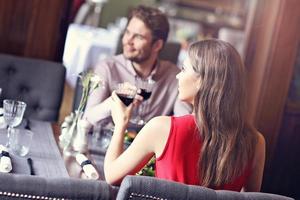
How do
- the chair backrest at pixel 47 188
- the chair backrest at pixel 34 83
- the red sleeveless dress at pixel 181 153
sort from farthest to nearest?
the chair backrest at pixel 34 83 < the red sleeveless dress at pixel 181 153 < the chair backrest at pixel 47 188

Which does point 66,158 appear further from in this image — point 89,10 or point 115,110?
point 89,10

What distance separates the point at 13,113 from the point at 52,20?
1.07m

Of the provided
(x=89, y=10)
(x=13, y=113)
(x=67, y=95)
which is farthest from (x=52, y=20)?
(x=89, y=10)

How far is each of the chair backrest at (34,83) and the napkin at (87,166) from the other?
79cm

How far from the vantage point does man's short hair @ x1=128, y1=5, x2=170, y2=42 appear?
288 cm

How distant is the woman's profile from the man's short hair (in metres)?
1.01

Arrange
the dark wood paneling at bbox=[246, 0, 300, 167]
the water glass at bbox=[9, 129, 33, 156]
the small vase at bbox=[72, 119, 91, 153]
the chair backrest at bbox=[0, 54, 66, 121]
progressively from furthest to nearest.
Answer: the dark wood paneling at bbox=[246, 0, 300, 167] < the chair backrest at bbox=[0, 54, 66, 121] < the small vase at bbox=[72, 119, 91, 153] < the water glass at bbox=[9, 129, 33, 156]

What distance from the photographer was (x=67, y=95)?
554cm

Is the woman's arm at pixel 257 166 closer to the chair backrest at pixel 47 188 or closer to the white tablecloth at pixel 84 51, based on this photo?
the chair backrest at pixel 47 188

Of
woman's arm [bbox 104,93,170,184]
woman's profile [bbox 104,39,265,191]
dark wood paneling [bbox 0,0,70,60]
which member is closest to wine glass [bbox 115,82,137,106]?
woman's profile [bbox 104,39,265,191]

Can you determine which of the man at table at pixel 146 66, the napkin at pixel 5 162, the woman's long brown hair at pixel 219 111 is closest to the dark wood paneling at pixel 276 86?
the man at table at pixel 146 66

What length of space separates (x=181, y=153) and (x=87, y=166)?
1.29 ft

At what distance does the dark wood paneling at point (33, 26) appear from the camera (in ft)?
9.93

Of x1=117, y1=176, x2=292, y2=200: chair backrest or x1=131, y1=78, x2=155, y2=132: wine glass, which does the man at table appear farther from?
x1=117, y1=176, x2=292, y2=200: chair backrest
